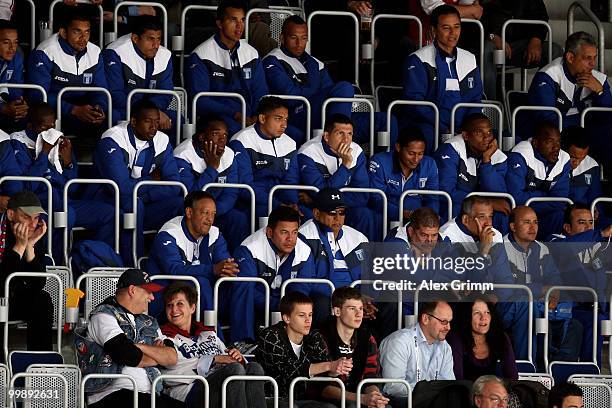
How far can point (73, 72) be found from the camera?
14.0 metres

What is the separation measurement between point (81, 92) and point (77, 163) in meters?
0.49

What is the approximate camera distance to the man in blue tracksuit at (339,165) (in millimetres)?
13578

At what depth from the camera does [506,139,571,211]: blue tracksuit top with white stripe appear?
46.5 feet

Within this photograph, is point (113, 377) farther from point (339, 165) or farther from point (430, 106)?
point (430, 106)

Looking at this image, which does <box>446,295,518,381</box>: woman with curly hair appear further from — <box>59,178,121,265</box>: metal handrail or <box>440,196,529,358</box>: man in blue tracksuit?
<box>59,178,121,265</box>: metal handrail

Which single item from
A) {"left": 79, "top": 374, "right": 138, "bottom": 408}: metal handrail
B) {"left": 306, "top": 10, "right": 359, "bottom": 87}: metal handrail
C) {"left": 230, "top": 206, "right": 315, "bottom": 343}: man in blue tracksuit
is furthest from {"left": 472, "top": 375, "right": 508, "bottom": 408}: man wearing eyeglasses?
{"left": 306, "top": 10, "right": 359, "bottom": 87}: metal handrail

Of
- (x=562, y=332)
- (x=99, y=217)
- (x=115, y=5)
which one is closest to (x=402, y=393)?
(x=562, y=332)

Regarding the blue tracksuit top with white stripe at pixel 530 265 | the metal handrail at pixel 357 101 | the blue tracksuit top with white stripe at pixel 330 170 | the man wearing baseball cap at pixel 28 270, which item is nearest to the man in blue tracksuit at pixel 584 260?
the blue tracksuit top with white stripe at pixel 530 265

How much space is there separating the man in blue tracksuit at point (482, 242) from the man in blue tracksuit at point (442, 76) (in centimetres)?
128

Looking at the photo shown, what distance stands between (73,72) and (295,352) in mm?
3283

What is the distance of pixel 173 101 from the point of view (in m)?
14.2

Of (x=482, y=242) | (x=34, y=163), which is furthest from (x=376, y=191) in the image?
(x=34, y=163)

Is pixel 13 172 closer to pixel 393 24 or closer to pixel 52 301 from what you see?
pixel 52 301

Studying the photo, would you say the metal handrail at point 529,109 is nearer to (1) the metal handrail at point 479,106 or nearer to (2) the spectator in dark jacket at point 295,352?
(1) the metal handrail at point 479,106
